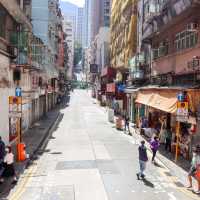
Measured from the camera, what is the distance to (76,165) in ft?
65.5

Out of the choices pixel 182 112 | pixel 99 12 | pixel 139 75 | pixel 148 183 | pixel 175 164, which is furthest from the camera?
pixel 99 12

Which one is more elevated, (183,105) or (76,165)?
(183,105)

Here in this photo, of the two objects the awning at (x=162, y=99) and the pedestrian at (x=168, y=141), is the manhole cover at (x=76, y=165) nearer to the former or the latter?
the awning at (x=162, y=99)

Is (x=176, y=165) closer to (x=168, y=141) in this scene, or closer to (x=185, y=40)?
(x=168, y=141)

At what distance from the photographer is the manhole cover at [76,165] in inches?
765

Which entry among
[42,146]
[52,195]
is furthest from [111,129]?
[52,195]

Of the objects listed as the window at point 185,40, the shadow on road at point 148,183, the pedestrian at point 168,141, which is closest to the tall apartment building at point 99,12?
the window at point 185,40

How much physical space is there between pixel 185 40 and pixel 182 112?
22.1ft

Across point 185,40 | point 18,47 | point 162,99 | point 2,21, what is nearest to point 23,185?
point 162,99

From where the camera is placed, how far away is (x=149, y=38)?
33.4 meters

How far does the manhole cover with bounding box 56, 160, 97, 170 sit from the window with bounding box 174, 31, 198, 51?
892cm

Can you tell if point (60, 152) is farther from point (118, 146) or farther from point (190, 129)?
point (190, 129)

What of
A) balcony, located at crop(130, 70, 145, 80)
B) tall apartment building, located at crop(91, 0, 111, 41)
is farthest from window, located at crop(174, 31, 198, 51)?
tall apartment building, located at crop(91, 0, 111, 41)

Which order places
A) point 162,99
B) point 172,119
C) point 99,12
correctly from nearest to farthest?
point 162,99 → point 172,119 → point 99,12
